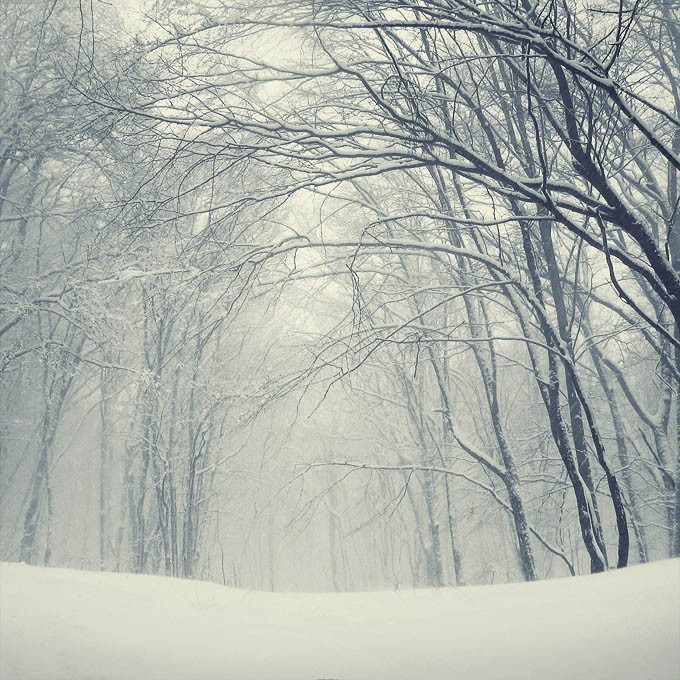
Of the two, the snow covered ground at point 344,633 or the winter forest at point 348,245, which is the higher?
the winter forest at point 348,245

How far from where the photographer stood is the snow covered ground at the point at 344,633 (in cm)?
149

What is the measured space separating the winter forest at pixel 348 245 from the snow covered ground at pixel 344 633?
A: 5.38 ft

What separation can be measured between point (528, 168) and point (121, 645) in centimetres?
437

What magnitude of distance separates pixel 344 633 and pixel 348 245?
9.05 feet

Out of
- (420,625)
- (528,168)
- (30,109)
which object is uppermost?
(30,109)

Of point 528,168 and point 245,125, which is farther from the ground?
point 528,168

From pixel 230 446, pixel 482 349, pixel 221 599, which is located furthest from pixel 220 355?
pixel 221 599

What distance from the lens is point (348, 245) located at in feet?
13.1

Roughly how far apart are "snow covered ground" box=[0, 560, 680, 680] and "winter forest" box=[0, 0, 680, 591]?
5.38 feet

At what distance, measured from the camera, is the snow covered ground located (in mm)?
1491

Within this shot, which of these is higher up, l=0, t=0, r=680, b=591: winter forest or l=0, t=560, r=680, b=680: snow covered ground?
l=0, t=0, r=680, b=591: winter forest

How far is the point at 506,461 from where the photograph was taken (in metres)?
6.12

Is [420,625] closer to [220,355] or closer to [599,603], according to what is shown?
[599,603]

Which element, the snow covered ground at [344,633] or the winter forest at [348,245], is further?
the winter forest at [348,245]
